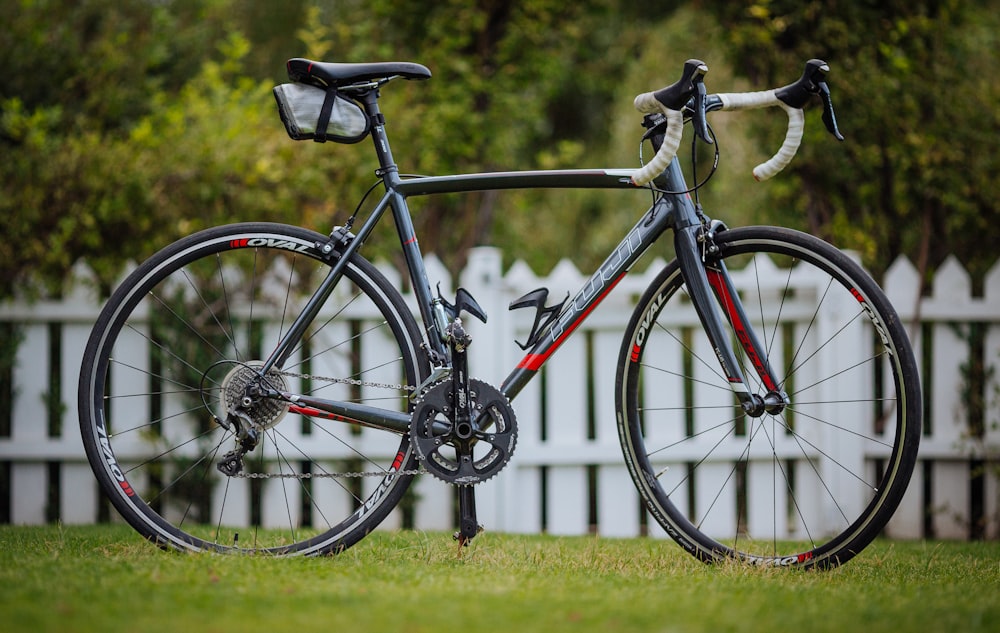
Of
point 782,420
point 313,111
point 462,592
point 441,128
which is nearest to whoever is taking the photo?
point 462,592

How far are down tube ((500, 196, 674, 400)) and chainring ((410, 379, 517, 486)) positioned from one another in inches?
4.9

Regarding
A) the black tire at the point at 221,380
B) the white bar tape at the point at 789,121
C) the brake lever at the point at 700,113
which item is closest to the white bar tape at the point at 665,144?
the brake lever at the point at 700,113

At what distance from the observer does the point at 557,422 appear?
13.5ft

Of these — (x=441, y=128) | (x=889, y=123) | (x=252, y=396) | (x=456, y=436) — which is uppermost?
(x=441, y=128)

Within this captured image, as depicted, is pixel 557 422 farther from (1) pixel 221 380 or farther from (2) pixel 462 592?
(2) pixel 462 592

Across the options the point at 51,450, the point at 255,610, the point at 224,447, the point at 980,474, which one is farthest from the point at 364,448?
the point at 980,474

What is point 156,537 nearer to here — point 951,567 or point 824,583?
point 824,583

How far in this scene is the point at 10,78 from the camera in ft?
16.5

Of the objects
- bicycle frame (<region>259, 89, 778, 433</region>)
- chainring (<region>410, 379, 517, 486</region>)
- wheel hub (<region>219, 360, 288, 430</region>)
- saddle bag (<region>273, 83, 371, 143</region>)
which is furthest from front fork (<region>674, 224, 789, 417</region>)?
wheel hub (<region>219, 360, 288, 430</region>)

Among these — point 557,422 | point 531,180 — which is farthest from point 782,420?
point 531,180

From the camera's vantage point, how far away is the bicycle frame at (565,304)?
2.46 metres

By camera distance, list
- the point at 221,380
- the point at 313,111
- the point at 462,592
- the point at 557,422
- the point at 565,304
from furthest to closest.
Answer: the point at 557,422, the point at 221,380, the point at 565,304, the point at 313,111, the point at 462,592

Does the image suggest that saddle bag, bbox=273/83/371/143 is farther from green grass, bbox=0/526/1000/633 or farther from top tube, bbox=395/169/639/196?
green grass, bbox=0/526/1000/633

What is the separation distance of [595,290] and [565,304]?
10 centimetres
